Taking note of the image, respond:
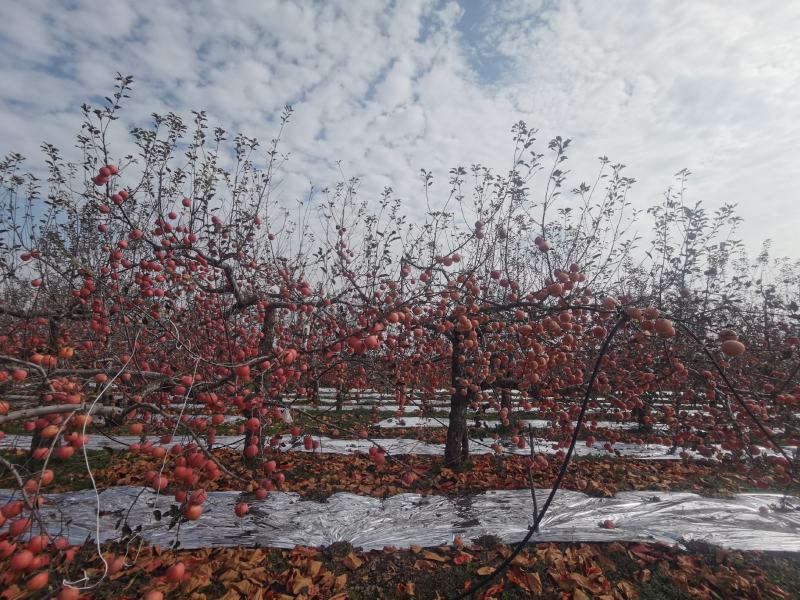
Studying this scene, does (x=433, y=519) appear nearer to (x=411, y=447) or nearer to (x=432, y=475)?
(x=432, y=475)

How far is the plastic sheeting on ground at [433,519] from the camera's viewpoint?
3.92 meters

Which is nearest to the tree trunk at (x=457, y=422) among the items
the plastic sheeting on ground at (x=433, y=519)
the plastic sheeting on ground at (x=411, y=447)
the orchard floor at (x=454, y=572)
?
the plastic sheeting on ground at (x=411, y=447)

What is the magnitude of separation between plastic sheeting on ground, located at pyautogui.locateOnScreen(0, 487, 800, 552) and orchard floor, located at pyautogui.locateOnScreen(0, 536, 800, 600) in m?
0.18

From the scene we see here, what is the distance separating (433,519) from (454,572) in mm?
897

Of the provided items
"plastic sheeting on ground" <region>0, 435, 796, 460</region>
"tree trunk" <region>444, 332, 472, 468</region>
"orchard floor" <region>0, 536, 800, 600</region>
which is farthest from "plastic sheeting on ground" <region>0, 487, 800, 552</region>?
"plastic sheeting on ground" <region>0, 435, 796, 460</region>

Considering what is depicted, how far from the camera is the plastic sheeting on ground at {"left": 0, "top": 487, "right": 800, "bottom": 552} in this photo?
3.92 m

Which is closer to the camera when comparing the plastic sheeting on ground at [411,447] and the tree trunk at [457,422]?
the tree trunk at [457,422]

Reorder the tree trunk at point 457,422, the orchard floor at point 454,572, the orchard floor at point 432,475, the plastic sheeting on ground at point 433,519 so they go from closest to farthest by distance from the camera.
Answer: the orchard floor at point 454,572 → the plastic sheeting on ground at point 433,519 → the orchard floor at point 432,475 → the tree trunk at point 457,422

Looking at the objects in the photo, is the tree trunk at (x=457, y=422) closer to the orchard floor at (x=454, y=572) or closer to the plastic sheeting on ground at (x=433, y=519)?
the plastic sheeting on ground at (x=433, y=519)

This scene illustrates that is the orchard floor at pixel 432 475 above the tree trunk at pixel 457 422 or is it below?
below

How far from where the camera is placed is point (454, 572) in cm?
346

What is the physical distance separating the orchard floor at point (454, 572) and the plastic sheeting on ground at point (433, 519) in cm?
18

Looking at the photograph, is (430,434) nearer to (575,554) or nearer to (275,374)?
(575,554)

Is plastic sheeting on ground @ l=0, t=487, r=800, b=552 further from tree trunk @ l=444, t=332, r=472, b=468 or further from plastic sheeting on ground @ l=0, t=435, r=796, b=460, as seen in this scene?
plastic sheeting on ground @ l=0, t=435, r=796, b=460
